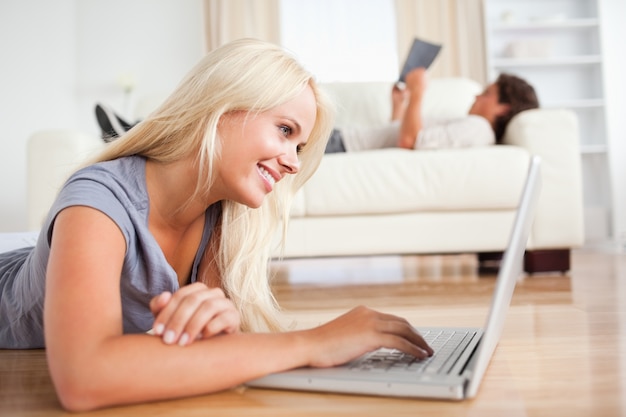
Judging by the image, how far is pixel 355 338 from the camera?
0.82 meters

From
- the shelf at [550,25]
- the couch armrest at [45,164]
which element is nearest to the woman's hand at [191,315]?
the couch armrest at [45,164]

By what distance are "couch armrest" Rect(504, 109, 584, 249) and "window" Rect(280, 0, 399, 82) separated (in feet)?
10.0

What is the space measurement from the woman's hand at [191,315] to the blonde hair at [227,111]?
26cm

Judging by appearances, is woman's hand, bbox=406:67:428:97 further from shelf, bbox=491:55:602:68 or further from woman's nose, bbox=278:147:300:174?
shelf, bbox=491:55:602:68

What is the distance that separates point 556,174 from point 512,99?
1.73ft

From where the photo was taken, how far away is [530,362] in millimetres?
1018

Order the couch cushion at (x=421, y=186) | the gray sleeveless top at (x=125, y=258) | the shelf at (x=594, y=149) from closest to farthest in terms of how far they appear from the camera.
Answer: the gray sleeveless top at (x=125, y=258)
the couch cushion at (x=421, y=186)
the shelf at (x=594, y=149)

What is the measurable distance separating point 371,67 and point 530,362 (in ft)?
15.6

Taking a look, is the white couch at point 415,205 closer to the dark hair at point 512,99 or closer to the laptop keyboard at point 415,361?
the dark hair at point 512,99

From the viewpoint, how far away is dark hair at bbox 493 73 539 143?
2.90 meters

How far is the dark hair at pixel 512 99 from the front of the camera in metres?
2.90

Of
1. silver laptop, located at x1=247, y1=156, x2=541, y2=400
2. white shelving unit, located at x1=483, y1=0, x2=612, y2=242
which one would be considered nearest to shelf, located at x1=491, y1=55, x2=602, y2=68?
white shelving unit, located at x1=483, y1=0, x2=612, y2=242

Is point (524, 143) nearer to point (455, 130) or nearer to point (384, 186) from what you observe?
point (455, 130)

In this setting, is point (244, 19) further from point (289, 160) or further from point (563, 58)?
point (289, 160)
